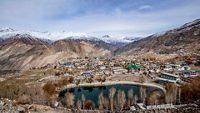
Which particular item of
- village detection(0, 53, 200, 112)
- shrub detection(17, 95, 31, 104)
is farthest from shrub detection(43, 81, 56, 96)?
shrub detection(17, 95, 31, 104)

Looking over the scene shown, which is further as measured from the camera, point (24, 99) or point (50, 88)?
point (50, 88)

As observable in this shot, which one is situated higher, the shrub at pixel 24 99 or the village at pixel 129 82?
the village at pixel 129 82

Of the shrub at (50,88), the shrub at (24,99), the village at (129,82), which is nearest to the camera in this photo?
the village at (129,82)

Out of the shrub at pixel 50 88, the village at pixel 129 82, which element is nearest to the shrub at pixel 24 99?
the village at pixel 129 82

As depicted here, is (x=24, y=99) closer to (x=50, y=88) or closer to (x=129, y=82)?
(x=50, y=88)

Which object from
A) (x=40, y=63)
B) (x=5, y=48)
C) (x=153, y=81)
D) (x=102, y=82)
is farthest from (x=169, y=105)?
(x=5, y=48)

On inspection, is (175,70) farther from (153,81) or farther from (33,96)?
(33,96)

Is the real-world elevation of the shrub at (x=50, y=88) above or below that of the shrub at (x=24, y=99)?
above

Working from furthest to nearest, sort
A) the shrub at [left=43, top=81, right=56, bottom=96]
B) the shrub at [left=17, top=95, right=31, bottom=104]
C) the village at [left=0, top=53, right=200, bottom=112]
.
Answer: the shrub at [left=43, top=81, right=56, bottom=96] < the shrub at [left=17, top=95, right=31, bottom=104] < the village at [left=0, top=53, right=200, bottom=112]

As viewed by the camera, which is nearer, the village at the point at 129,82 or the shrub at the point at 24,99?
the village at the point at 129,82

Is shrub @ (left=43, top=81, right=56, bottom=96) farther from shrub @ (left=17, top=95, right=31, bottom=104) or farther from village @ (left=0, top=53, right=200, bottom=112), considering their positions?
shrub @ (left=17, top=95, right=31, bottom=104)

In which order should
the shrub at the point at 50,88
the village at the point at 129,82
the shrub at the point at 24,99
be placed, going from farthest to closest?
the shrub at the point at 50,88
the shrub at the point at 24,99
the village at the point at 129,82

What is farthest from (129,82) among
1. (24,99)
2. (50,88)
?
(24,99)

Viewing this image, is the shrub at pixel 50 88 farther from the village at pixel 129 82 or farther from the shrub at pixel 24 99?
the shrub at pixel 24 99
